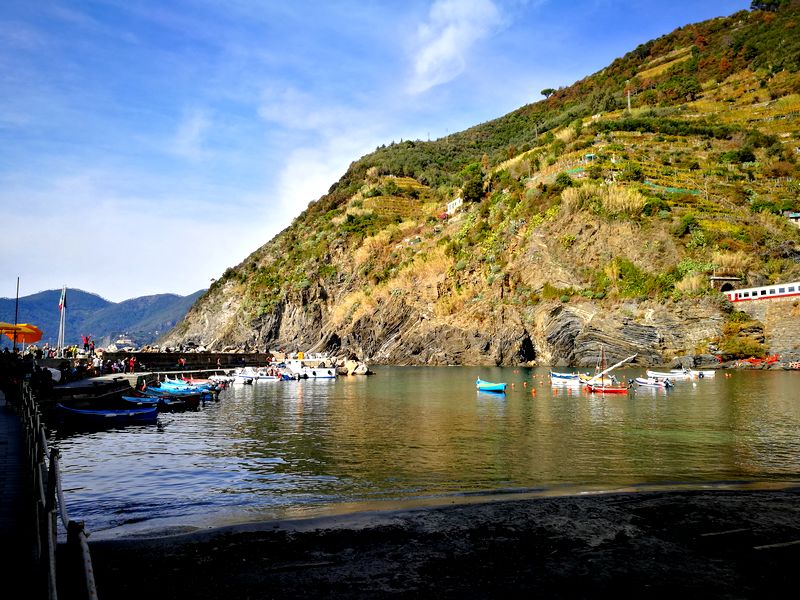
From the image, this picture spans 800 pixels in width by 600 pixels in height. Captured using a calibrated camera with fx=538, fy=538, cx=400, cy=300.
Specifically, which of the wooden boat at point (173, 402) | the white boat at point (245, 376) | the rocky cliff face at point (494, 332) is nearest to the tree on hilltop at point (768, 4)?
the rocky cliff face at point (494, 332)

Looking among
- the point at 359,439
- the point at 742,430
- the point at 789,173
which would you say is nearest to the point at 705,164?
the point at 789,173

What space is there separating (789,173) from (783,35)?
6675 cm

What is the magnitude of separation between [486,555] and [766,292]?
80153 mm

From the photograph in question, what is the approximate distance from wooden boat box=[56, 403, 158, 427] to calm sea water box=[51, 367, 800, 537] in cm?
125

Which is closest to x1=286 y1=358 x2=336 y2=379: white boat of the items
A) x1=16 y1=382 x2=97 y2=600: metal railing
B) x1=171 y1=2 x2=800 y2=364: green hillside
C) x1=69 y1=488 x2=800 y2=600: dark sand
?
x1=171 y1=2 x2=800 y2=364: green hillside

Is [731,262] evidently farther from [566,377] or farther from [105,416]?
[105,416]

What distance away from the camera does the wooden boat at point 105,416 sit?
3159 centimetres

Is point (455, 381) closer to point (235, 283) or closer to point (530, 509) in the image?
point (530, 509)

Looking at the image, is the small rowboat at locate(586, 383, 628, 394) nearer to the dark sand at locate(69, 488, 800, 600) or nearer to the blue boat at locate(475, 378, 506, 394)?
the blue boat at locate(475, 378, 506, 394)

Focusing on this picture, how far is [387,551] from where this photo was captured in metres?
11.7

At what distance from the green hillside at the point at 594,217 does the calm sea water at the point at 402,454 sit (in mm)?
46791

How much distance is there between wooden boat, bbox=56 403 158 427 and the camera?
3159 centimetres

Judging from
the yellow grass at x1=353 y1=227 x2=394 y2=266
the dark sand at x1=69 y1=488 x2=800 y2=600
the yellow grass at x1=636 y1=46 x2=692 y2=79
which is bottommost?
the dark sand at x1=69 y1=488 x2=800 y2=600

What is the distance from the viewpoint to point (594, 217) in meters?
91.6
